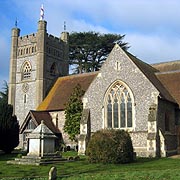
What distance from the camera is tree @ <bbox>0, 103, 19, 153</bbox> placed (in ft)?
94.8

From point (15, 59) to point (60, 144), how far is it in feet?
50.5

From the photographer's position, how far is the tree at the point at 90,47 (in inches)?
1966

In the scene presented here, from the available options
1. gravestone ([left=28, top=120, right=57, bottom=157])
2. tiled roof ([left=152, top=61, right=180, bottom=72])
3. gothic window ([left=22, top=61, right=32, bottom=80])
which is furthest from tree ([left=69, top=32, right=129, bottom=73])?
gravestone ([left=28, top=120, right=57, bottom=157])

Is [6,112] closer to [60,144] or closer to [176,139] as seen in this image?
[60,144]

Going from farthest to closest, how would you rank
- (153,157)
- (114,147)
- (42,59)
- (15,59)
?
(15,59) → (42,59) → (153,157) → (114,147)

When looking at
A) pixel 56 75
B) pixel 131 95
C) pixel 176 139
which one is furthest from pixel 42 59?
pixel 176 139

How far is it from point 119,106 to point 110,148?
784cm

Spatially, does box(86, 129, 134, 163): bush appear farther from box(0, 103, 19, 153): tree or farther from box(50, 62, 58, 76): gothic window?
box(50, 62, 58, 76): gothic window

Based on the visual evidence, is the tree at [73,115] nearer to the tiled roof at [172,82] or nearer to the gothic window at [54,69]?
the tiled roof at [172,82]

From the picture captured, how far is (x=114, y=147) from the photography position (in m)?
20.2

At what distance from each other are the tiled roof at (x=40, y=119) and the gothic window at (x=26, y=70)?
7.79m

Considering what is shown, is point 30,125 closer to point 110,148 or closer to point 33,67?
point 33,67

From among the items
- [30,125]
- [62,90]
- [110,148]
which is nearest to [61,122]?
[30,125]

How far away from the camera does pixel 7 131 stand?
95.3 feet
